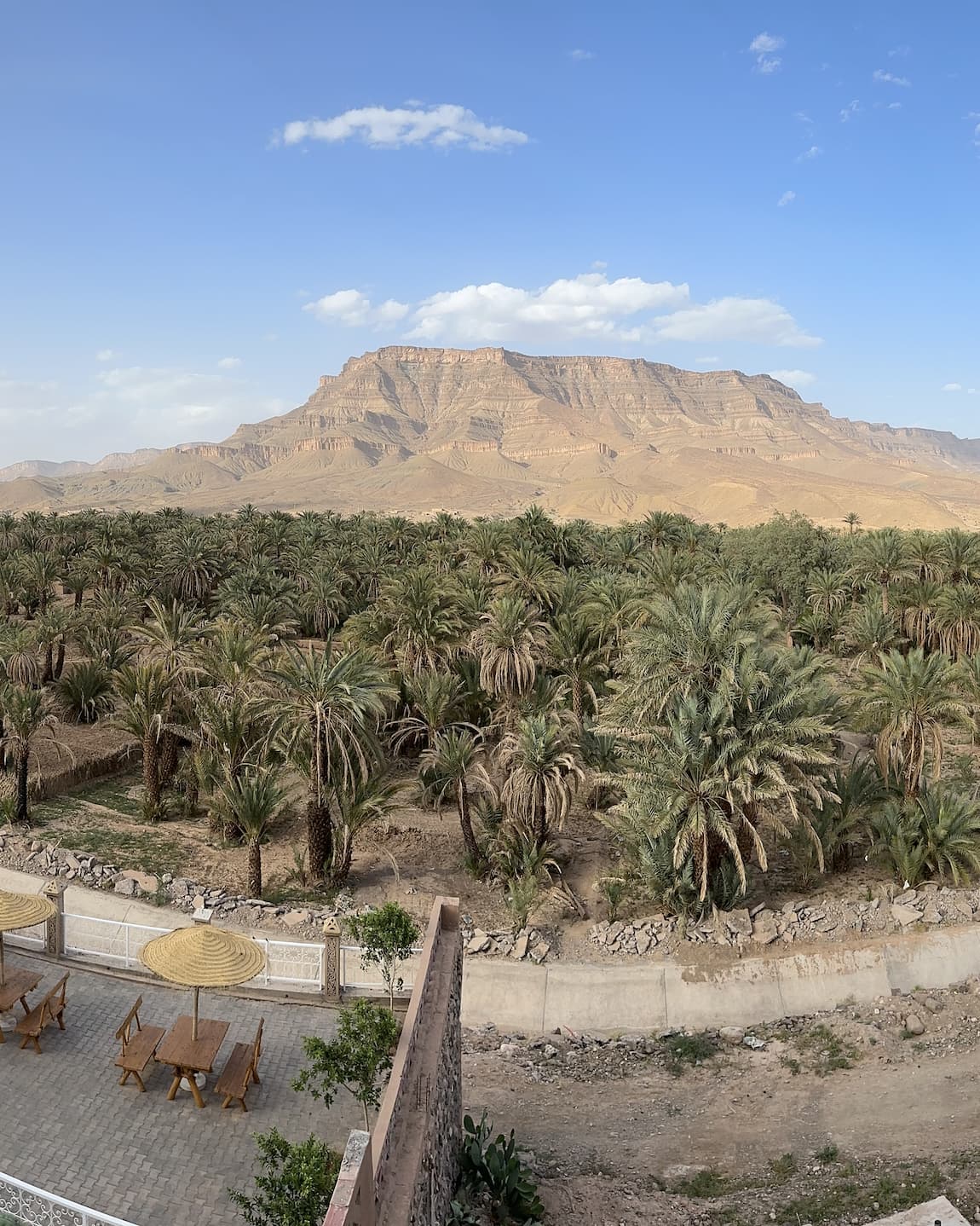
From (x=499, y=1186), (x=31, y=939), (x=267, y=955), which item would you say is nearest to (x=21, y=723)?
(x=31, y=939)

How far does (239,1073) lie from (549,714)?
1128cm

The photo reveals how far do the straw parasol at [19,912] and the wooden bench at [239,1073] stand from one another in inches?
129

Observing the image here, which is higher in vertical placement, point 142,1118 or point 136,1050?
point 136,1050

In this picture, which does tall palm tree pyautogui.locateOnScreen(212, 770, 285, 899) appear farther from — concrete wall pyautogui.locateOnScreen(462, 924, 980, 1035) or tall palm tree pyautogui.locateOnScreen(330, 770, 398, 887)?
concrete wall pyautogui.locateOnScreen(462, 924, 980, 1035)

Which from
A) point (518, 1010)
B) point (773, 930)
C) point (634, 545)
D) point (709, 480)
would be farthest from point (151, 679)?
point (709, 480)

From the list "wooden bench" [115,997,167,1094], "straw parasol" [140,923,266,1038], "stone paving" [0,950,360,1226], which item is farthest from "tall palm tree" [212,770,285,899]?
"straw parasol" [140,923,266,1038]

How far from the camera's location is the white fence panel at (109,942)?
1315 cm

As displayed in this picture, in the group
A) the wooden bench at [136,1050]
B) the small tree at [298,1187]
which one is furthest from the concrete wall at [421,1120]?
the wooden bench at [136,1050]

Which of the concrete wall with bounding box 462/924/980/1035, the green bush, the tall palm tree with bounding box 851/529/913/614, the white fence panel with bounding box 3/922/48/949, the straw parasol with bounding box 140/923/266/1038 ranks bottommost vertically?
the concrete wall with bounding box 462/924/980/1035

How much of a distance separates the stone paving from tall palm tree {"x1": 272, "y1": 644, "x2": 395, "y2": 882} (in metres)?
6.25

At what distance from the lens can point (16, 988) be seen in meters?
11.1

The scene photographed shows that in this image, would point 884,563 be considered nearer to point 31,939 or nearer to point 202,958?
point 202,958

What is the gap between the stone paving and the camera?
8602 millimetres

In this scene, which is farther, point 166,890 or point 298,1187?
point 166,890
